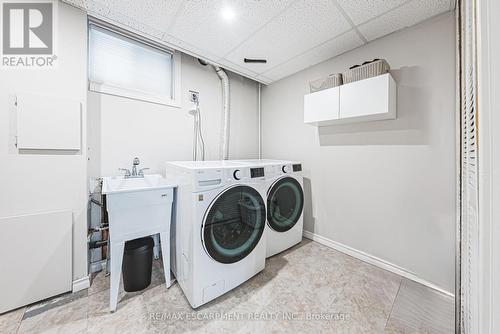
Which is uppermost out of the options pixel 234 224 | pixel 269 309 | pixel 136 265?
pixel 234 224

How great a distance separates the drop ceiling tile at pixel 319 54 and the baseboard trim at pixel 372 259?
214cm

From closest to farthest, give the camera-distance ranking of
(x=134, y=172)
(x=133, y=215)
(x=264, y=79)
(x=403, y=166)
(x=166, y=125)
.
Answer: (x=133, y=215)
(x=403, y=166)
(x=134, y=172)
(x=166, y=125)
(x=264, y=79)

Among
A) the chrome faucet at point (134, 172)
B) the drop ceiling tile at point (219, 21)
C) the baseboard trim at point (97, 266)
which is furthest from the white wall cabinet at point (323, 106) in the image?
the baseboard trim at point (97, 266)

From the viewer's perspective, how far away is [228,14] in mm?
1538

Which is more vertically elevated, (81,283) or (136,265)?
(136,265)

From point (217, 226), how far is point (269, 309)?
2.34 ft

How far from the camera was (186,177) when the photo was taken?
1418 mm

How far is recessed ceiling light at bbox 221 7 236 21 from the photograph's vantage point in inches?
58.5

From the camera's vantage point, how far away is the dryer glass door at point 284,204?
6.39 ft

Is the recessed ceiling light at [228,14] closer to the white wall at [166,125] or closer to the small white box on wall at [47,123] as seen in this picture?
the white wall at [166,125]

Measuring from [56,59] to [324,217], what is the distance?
2.92 metres

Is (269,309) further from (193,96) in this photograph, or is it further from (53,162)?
(193,96)

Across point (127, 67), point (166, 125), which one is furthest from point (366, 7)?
point (127, 67)

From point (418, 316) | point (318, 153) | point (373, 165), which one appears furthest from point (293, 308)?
point (318, 153)
